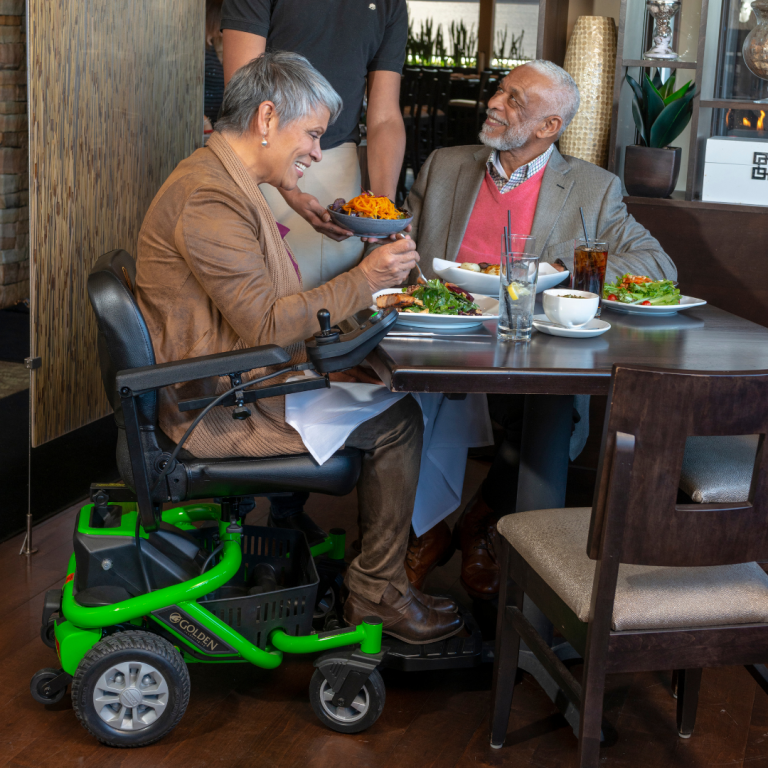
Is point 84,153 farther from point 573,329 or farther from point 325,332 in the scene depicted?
point 573,329

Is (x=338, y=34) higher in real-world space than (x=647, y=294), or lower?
higher

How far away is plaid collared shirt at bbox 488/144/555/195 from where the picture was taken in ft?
8.68

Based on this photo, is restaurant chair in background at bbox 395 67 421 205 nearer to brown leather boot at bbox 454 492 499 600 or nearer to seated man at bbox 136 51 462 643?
brown leather boot at bbox 454 492 499 600

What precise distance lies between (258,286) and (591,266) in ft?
2.33

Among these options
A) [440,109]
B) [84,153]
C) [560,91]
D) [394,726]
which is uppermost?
[440,109]

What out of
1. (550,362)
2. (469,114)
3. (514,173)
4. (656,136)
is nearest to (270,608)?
(550,362)

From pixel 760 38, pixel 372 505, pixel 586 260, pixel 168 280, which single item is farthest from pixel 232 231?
pixel 760 38

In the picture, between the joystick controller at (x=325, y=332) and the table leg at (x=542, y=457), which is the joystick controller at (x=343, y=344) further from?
the table leg at (x=542, y=457)

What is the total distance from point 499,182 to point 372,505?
120 centimetres

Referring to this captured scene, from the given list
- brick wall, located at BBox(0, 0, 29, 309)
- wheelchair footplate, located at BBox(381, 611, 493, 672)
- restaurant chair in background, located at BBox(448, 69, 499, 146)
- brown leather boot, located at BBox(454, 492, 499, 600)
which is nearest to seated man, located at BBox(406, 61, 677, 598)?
brown leather boot, located at BBox(454, 492, 499, 600)

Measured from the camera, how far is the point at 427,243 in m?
2.69

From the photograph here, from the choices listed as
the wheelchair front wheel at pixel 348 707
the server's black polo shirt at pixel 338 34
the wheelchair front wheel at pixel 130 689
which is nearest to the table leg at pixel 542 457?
the wheelchair front wheel at pixel 348 707

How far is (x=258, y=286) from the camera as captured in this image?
172 centimetres

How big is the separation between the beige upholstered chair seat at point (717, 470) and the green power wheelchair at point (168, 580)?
A: 673mm
